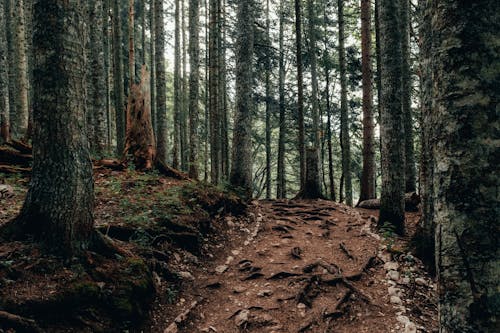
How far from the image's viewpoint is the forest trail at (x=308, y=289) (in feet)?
16.7

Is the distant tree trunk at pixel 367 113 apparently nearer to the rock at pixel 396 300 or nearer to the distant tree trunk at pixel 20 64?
the rock at pixel 396 300

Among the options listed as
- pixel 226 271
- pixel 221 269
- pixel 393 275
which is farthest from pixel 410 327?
pixel 221 269

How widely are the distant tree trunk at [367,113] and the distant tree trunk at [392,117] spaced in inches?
158

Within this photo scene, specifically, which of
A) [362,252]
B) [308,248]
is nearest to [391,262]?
[362,252]

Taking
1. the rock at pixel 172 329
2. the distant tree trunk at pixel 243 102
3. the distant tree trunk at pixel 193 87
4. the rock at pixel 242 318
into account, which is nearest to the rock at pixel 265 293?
the rock at pixel 242 318

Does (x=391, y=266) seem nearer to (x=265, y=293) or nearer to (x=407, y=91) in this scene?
(x=265, y=293)

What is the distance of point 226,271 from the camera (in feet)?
22.6

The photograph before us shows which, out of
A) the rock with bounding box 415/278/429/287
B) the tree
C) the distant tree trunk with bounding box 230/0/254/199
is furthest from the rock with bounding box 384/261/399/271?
the distant tree trunk with bounding box 230/0/254/199

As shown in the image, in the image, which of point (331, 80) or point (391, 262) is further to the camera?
point (331, 80)

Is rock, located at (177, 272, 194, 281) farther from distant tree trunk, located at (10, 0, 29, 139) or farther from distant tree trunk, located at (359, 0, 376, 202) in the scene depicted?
distant tree trunk, located at (10, 0, 29, 139)

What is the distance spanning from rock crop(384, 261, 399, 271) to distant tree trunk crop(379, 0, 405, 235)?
1698mm

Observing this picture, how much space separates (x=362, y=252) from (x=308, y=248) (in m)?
1.24

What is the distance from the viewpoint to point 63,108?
432cm

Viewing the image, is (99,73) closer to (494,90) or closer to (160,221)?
(160,221)
